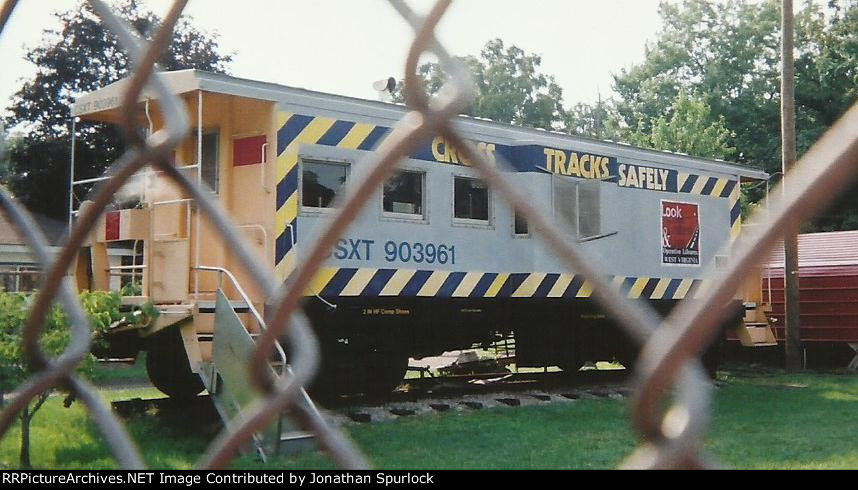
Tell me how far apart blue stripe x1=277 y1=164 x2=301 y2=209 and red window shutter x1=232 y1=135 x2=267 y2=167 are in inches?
Result: 13.1

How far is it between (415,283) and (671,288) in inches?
148

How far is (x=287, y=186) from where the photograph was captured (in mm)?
7840

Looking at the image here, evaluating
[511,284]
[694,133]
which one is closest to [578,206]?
[511,284]

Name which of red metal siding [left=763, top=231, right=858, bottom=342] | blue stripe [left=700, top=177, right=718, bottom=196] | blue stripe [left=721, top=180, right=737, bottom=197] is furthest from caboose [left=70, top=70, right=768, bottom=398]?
red metal siding [left=763, top=231, right=858, bottom=342]

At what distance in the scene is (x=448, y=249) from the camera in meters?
8.91

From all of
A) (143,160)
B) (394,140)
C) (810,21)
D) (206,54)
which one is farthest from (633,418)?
(206,54)

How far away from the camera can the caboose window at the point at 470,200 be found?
9.11m

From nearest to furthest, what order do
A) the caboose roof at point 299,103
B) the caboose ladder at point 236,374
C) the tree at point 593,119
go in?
the caboose ladder at point 236,374
the caboose roof at point 299,103
the tree at point 593,119

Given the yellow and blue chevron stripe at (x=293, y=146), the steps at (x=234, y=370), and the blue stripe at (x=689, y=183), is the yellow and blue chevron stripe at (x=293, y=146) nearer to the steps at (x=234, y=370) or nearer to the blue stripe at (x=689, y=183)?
the steps at (x=234, y=370)

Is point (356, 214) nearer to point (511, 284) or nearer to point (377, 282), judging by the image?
point (377, 282)

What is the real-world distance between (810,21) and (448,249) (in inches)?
341

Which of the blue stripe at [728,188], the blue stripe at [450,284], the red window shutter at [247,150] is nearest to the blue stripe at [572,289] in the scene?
the blue stripe at [450,284]

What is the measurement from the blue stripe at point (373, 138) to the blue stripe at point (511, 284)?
2.09 m
